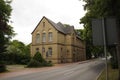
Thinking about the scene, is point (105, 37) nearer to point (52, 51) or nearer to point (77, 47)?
point (52, 51)

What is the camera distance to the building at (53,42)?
60.6 m

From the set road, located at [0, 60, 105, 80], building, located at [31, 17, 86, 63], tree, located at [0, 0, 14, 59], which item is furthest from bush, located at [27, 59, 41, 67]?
building, located at [31, 17, 86, 63]

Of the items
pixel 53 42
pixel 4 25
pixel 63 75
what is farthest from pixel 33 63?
pixel 63 75

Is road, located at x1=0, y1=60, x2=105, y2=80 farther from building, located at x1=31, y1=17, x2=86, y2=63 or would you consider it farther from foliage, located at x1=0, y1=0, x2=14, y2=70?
building, located at x1=31, y1=17, x2=86, y2=63

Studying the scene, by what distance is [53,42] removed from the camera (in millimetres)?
61125

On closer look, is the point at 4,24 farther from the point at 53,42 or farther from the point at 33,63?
the point at 53,42

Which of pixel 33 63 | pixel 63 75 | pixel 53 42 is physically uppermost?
pixel 53 42

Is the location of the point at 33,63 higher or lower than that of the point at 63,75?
higher

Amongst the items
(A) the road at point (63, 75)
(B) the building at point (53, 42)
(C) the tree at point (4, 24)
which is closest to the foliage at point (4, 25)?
(C) the tree at point (4, 24)

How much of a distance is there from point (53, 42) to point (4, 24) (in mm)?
30104

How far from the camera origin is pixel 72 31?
69.5 metres

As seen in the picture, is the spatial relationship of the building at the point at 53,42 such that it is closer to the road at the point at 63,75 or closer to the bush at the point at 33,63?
the bush at the point at 33,63

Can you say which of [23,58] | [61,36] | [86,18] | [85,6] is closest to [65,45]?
[61,36]

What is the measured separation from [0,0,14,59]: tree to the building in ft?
73.9
